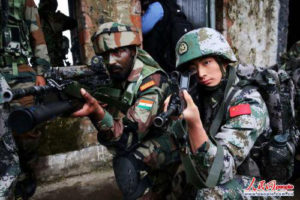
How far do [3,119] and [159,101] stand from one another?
1276 millimetres

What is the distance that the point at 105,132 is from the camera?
192 cm

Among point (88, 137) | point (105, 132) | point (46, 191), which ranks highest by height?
point (105, 132)

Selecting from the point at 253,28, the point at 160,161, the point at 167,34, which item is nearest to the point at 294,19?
the point at 253,28

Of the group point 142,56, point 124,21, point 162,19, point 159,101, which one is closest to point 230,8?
point 162,19

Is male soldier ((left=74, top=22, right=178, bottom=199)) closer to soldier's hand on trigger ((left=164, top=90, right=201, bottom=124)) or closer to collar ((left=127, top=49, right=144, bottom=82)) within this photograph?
collar ((left=127, top=49, right=144, bottom=82))

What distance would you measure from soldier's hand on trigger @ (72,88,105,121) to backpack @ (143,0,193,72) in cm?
221

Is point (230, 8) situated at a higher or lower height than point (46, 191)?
higher

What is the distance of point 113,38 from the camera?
230 cm

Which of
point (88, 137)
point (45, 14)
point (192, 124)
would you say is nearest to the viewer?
point (192, 124)

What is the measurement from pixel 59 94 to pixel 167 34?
251 cm

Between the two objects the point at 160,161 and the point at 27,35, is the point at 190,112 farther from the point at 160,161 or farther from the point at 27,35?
the point at 27,35

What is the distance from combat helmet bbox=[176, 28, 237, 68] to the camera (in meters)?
1.87

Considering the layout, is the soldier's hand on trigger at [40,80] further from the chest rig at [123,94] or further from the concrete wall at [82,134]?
the concrete wall at [82,134]

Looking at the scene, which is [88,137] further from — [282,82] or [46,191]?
[282,82]
